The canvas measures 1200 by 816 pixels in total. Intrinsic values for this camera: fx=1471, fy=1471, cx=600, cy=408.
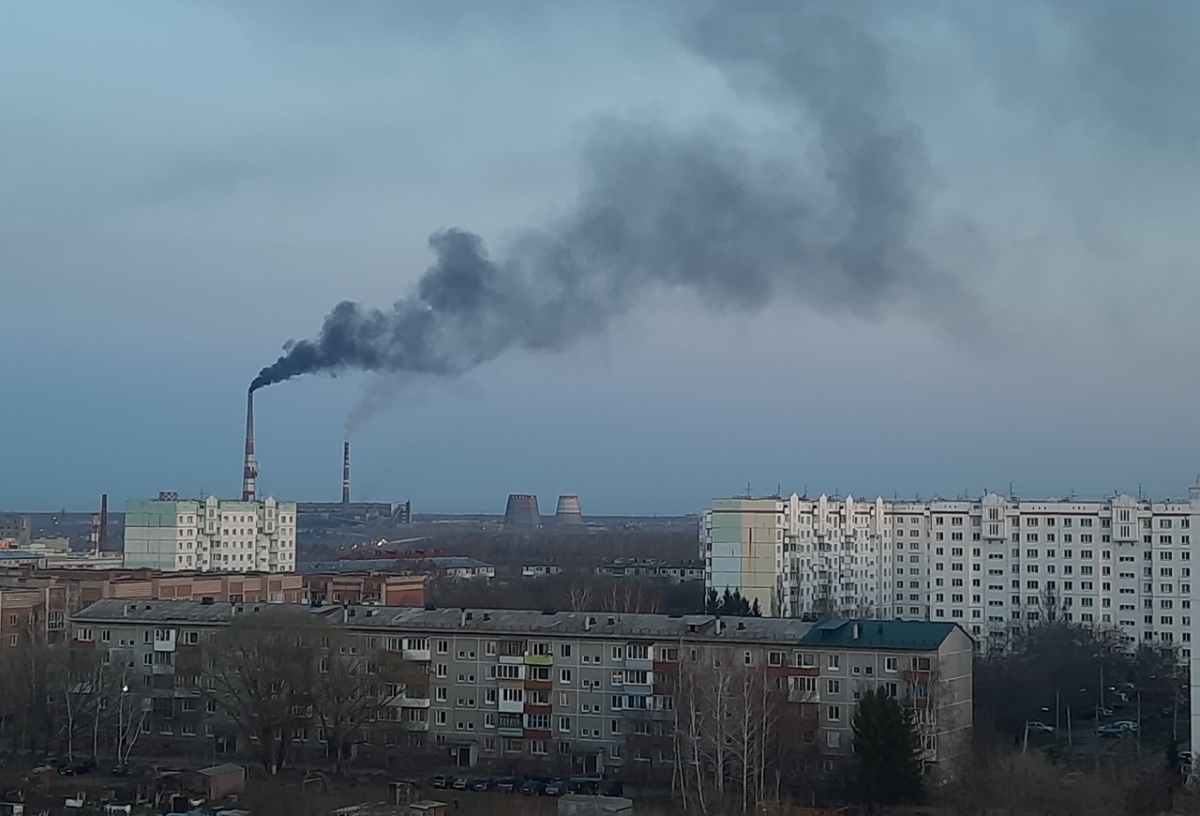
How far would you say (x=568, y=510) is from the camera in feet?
446

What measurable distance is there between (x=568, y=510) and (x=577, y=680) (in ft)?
380

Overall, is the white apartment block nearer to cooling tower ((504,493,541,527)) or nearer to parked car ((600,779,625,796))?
parked car ((600,779,625,796))

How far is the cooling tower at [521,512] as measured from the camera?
127 meters

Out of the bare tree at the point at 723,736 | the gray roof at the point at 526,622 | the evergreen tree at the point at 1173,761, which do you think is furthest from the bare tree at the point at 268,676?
the evergreen tree at the point at 1173,761

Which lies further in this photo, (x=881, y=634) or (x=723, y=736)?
(x=881, y=634)

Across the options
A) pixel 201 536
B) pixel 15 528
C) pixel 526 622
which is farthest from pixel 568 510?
pixel 526 622

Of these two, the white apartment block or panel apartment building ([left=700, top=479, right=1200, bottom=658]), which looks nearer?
panel apartment building ([left=700, top=479, right=1200, bottom=658])

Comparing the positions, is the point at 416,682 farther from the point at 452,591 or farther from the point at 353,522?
the point at 353,522

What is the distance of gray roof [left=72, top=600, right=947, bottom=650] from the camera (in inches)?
776

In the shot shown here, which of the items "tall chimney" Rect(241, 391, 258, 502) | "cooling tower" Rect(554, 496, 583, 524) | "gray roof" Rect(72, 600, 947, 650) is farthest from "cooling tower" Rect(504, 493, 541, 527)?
"gray roof" Rect(72, 600, 947, 650)

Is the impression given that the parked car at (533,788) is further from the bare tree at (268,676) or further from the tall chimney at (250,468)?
the tall chimney at (250,468)

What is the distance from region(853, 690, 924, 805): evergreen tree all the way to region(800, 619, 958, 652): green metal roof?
2383 millimetres

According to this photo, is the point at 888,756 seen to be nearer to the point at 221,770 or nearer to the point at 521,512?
the point at 221,770

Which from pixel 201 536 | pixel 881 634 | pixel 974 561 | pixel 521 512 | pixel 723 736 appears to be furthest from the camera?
pixel 521 512
